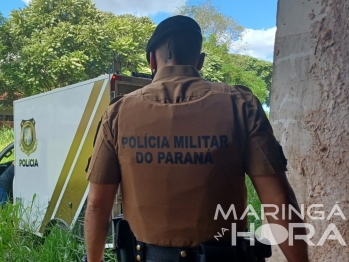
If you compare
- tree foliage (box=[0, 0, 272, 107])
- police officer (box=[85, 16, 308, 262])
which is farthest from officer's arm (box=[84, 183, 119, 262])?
tree foliage (box=[0, 0, 272, 107])

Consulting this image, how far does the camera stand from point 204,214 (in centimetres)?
118

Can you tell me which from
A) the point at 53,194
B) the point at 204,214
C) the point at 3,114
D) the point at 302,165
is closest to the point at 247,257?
the point at 204,214

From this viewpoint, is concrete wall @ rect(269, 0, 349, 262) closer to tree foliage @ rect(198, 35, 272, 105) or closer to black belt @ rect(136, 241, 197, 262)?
black belt @ rect(136, 241, 197, 262)

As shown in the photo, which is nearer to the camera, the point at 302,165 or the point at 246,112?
the point at 246,112

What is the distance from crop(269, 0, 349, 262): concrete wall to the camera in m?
1.67

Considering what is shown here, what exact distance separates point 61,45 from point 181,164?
28.5ft

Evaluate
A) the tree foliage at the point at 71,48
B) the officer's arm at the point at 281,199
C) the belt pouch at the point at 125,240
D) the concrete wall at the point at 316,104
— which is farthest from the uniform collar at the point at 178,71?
the tree foliage at the point at 71,48

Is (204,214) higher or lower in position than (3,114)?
lower

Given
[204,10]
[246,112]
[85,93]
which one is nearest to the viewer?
[246,112]

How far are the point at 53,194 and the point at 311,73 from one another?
276cm

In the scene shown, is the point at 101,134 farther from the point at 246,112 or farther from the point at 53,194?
the point at 53,194

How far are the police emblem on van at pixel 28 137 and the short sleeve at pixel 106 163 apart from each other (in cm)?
283

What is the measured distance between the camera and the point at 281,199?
1136 millimetres

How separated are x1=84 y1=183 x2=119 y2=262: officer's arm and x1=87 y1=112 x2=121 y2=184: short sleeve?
3 centimetres
